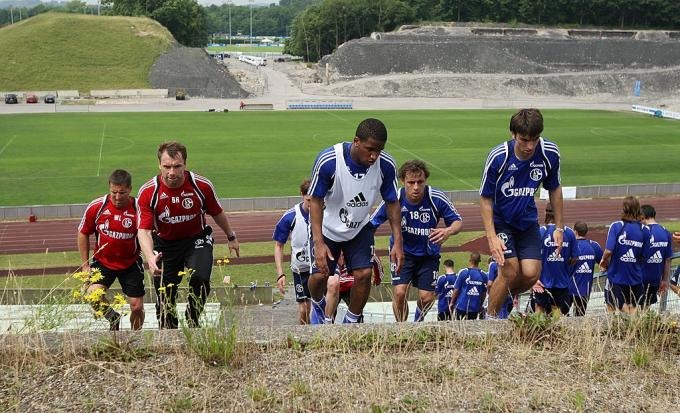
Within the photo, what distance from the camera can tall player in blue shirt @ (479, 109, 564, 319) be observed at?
7.55 m

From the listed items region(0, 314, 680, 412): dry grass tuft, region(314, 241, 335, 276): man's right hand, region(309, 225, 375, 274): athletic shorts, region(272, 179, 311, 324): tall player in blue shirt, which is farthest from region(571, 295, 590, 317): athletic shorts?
region(272, 179, 311, 324): tall player in blue shirt

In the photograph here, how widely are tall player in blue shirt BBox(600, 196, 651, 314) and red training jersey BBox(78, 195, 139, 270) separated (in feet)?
20.0

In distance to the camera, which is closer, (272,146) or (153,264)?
(153,264)

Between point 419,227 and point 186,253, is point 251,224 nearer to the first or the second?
point 419,227

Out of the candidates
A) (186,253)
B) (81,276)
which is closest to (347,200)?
(186,253)

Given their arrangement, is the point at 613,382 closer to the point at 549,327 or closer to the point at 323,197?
the point at 549,327

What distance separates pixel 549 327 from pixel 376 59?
89631 millimetres

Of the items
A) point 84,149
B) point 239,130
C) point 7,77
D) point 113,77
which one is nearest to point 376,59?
point 113,77

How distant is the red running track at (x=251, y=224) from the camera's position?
2417cm

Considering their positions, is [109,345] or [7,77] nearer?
[109,345]

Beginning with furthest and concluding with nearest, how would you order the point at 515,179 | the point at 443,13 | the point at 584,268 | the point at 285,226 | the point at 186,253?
the point at 443,13
the point at 584,268
the point at 285,226
the point at 186,253
the point at 515,179

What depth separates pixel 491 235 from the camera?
7.43m

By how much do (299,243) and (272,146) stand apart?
3333 centimetres

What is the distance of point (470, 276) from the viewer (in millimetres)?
10656
